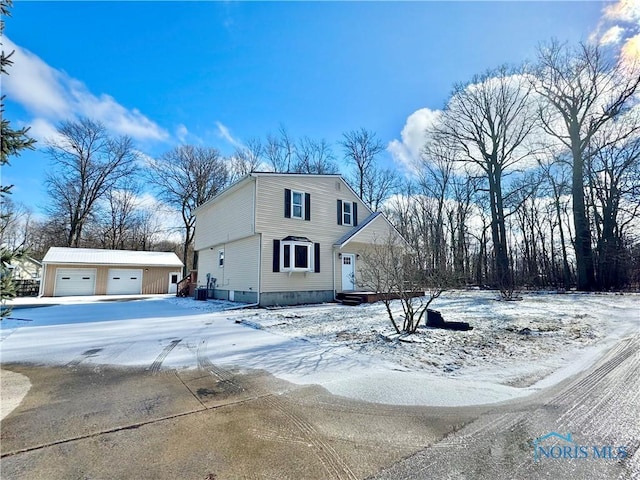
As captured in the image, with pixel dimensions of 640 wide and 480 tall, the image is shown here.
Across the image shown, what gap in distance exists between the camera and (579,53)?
18.3 metres

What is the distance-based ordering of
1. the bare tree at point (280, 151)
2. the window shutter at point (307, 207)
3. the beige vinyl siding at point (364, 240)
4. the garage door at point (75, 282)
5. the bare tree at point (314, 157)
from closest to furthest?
the window shutter at point (307, 207), the beige vinyl siding at point (364, 240), the garage door at point (75, 282), the bare tree at point (280, 151), the bare tree at point (314, 157)

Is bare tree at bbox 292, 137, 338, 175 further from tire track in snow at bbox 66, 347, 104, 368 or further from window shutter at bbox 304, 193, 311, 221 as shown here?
tire track in snow at bbox 66, 347, 104, 368

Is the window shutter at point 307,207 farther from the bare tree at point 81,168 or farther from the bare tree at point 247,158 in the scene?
the bare tree at point 81,168

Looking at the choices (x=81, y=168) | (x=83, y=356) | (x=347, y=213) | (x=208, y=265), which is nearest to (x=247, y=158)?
(x=208, y=265)

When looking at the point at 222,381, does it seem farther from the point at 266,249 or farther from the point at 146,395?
the point at 266,249

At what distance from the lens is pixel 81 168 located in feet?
86.8

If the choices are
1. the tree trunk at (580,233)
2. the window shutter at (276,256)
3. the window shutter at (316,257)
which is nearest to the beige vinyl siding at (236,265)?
the window shutter at (276,256)

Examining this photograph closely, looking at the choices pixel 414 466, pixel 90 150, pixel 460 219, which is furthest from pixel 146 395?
pixel 90 150

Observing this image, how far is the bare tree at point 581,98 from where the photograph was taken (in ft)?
58.1

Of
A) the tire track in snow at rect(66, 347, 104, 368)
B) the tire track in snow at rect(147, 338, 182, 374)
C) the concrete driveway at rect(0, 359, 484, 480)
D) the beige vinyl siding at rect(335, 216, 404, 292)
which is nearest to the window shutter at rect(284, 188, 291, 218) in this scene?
the beige vinyl siding at rect(335, 216, 404, 292)

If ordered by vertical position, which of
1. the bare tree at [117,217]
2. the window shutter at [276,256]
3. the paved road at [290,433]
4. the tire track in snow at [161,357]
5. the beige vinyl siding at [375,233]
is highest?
the bare tree at [117,217]

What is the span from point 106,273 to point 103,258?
44.1 inches

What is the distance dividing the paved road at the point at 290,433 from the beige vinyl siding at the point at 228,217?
9.91m

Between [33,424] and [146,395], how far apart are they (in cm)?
100
